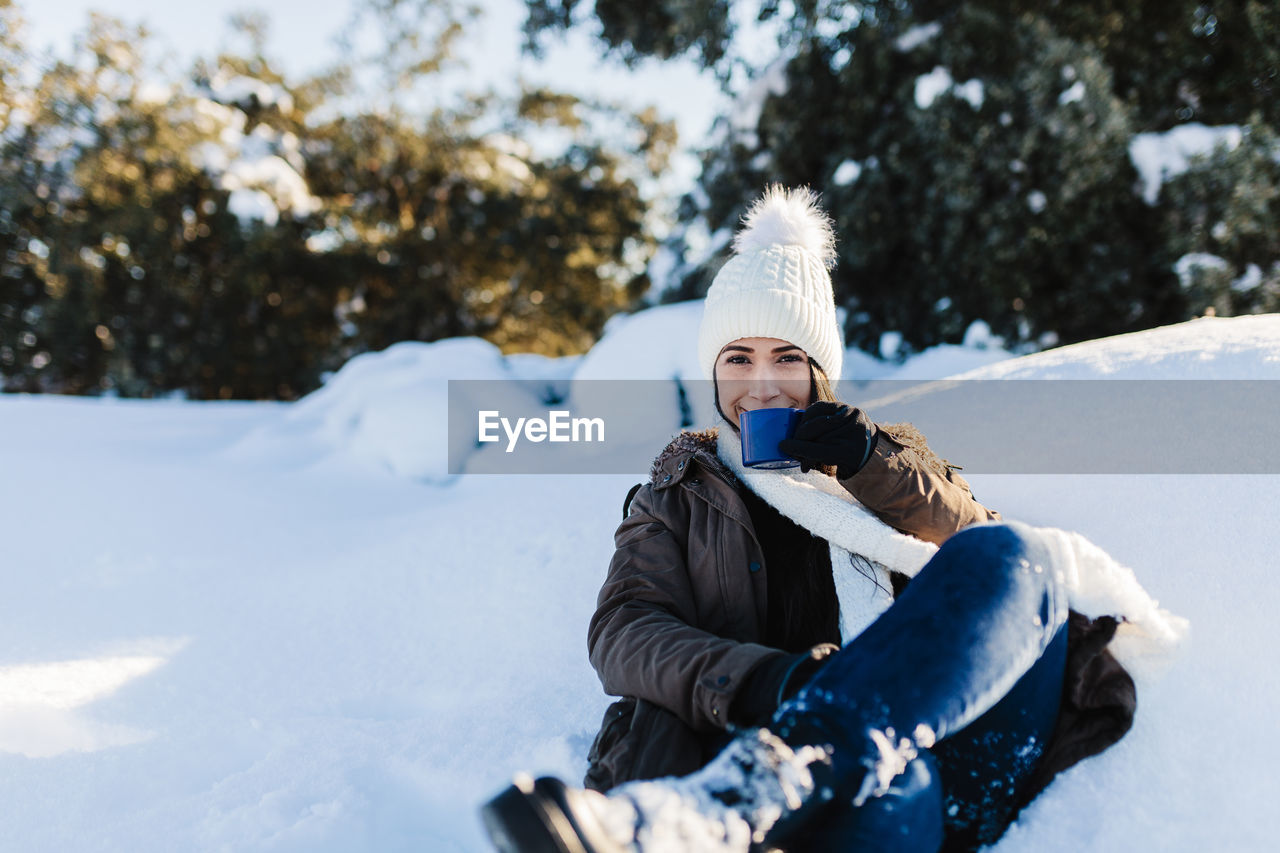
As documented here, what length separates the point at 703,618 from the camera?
1.26 m

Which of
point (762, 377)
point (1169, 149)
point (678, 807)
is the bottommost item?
point (678, 807)

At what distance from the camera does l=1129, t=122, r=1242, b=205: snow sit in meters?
4.18

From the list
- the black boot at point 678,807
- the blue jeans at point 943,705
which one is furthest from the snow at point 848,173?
the black boot at point 678,807

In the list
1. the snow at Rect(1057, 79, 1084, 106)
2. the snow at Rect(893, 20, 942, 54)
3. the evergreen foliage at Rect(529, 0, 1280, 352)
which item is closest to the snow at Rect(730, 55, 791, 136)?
the evergreen foliage at Rect(529, 0, 1280, 352)

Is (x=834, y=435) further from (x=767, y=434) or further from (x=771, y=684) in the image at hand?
(x=771, y=684)

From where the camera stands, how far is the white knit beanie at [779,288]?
152 centimetres

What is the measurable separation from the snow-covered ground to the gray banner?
0.22ft

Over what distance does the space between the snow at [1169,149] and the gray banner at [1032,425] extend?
207cm

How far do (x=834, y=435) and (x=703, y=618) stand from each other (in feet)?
1.28

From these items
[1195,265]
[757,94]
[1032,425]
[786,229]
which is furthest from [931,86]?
[786,229]

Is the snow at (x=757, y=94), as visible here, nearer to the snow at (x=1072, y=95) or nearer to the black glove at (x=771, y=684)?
the snow at (x=1072, y=95)

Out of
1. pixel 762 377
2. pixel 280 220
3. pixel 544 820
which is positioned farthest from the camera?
pixel 280 220

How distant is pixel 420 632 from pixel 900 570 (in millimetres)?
1481

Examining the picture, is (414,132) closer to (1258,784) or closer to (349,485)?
(349,485)
